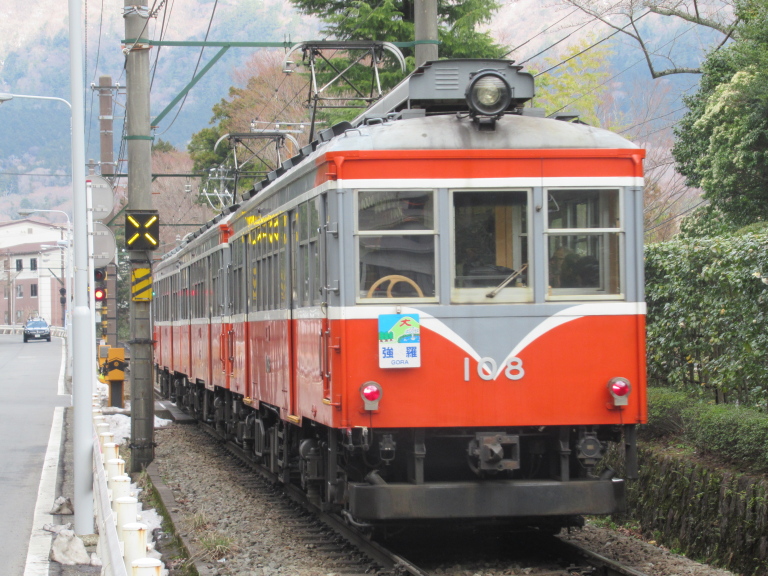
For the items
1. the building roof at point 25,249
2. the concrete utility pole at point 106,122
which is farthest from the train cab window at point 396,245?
the building roof at point 25,249

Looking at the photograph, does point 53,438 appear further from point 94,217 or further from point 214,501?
point 214,501

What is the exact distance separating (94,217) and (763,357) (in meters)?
10.7

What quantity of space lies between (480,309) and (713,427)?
2.76m

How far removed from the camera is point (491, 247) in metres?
7.46

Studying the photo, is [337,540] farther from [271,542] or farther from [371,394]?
[371,394]

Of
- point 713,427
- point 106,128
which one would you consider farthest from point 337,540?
point 106,128

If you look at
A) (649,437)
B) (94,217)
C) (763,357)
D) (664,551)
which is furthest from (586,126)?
(94,217)

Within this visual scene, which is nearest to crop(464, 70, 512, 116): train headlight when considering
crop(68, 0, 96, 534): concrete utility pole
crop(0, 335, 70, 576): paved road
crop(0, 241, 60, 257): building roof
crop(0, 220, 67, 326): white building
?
crop(68, 0, 96, 534): concrete utility pole

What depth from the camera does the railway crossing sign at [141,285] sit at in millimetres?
13844

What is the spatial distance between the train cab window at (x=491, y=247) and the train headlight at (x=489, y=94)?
60 centimetres

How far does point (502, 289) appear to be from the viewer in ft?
24.4

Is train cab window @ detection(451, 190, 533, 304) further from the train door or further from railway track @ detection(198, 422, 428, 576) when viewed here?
railway track @ detection(198, 422, 428, 576)

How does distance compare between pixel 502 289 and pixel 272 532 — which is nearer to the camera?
pixel 502 289

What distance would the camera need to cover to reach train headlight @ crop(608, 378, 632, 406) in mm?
7375
